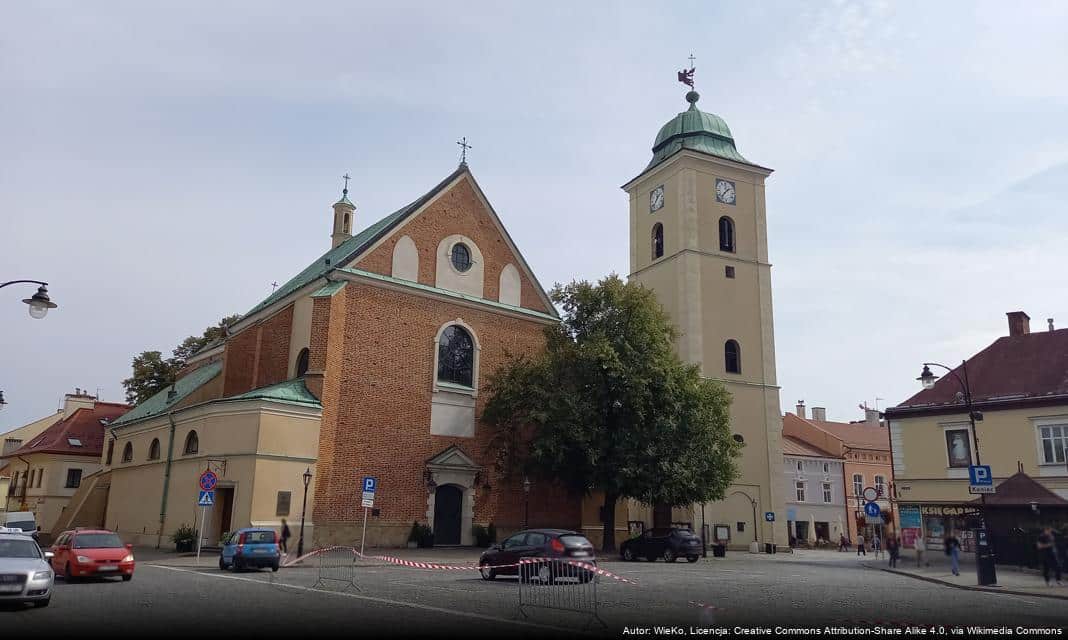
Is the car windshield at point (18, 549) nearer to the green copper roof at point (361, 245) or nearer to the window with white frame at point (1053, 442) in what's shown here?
the green copper roof at point (361, 245)

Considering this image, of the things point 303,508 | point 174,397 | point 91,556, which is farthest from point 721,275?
point 91,556

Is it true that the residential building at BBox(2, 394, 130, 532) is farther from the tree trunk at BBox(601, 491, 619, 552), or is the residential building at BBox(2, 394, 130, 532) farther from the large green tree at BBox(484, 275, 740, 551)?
the tree trunk at BBox(601, 491, 619, 552)

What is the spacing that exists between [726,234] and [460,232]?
1842 cm

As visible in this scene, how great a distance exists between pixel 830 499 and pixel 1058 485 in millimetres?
33644

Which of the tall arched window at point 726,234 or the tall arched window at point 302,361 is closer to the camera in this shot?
the tall arched window at point 302,361

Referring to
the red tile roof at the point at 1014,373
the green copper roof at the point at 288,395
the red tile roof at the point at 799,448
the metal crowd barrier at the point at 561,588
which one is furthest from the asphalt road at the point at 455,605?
the red tile roof at the point at 799,448

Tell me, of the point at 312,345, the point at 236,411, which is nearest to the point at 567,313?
the point at 312,345

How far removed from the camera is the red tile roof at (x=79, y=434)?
54062 mm

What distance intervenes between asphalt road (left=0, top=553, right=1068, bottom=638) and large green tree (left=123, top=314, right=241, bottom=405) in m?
33.4

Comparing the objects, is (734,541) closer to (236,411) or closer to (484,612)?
(236,411)

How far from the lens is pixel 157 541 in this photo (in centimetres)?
3064

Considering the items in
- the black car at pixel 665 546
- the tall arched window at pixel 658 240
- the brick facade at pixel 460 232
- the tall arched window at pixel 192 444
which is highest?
the tall arched window at pixel 658 240

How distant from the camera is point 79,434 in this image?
182 feet

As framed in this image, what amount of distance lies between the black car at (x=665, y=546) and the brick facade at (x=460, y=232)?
12420 mm
